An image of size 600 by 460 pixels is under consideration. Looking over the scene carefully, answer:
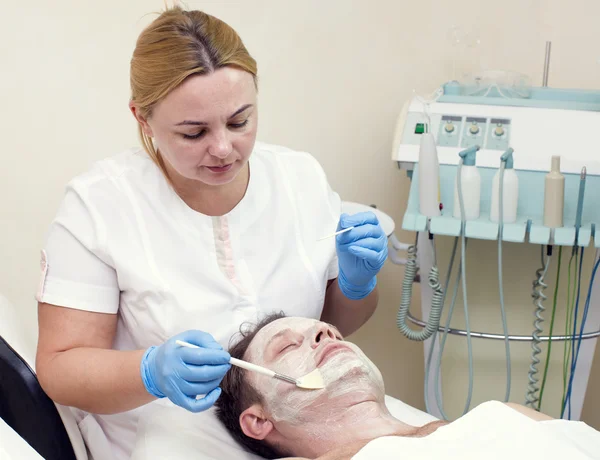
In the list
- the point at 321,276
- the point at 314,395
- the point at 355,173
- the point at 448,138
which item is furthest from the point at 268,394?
the point at 355,173

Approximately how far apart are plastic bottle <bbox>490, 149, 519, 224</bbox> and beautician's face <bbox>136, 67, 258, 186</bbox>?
656mm

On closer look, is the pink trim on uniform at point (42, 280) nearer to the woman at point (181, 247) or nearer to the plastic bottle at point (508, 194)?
the woman at point (181, 247)

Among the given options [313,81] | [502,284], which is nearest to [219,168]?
[502,284]

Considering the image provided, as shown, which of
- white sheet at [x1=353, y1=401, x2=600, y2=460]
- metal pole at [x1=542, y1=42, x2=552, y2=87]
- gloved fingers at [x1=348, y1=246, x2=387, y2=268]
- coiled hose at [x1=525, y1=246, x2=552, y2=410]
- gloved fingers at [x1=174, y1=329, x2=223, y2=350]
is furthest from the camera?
metal pole at [x1=542, y1=42, x2=552, y2=87]

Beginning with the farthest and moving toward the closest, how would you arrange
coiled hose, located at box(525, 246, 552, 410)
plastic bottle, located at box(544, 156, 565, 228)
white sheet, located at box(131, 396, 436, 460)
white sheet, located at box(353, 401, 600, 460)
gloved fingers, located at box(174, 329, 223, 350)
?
coiled hose, located at box(525, 246, 552, 410) < plastic bottle, located at box(544, 156, 565, 228) < white sheet, located at box(131, 396, 436, 460) < gloved fingers, located at box(174, 329, 223, 350) < white sheet, located at box(353, 401, 600, 460)

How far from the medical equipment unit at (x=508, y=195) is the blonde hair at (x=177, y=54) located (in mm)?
603

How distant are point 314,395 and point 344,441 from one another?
106mm

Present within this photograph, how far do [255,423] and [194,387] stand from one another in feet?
0.73

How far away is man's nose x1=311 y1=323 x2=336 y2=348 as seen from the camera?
4.98 ft

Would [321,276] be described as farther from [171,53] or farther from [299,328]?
[171,53]

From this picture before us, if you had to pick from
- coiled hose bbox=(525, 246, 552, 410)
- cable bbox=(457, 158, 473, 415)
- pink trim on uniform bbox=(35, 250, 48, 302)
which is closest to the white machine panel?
cable bbox=(457, 158, 473, 415)

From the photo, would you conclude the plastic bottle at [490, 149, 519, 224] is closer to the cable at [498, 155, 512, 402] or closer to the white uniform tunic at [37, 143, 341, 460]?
the cable at [498, 155, 512, 402]

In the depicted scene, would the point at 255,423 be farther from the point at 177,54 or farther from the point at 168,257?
the point at 177,54

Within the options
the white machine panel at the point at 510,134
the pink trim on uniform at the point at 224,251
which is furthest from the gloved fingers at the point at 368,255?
the white machine panel at the point at 510,134
